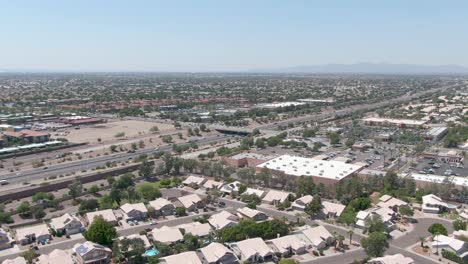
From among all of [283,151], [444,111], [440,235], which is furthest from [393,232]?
[444,111]

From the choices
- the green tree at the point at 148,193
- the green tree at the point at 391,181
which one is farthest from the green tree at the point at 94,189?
the green tree at the point at 391,181

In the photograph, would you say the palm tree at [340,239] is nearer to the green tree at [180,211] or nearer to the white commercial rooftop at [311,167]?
the green tree at [180,211]

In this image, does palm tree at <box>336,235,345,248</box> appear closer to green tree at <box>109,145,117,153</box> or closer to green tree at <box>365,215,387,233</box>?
green tree at <box>365,215,387,233</box>

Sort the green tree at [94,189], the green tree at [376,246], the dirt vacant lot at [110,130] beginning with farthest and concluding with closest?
1. the dirt vacant lot at [110,130]
2. the green tree at [94,189]
3. the green tree at [376,246]

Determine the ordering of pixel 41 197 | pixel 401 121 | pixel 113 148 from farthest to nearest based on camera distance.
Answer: pixel 401 121 < pixel 113 148 < pixel 41 197

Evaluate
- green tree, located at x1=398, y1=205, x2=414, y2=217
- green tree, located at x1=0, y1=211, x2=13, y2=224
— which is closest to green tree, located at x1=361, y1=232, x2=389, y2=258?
green tree, located at x1=398, y1=205, x2=414, y2=217

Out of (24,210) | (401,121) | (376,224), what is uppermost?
(376,224)

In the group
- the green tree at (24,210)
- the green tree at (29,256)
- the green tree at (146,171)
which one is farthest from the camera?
the green tree at (146,171)

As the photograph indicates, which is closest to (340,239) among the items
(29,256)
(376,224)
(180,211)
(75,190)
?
(376,224)

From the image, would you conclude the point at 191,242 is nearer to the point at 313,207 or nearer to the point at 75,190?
the point at 313,207

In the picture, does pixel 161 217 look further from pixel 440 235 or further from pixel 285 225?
pixel 440 235
